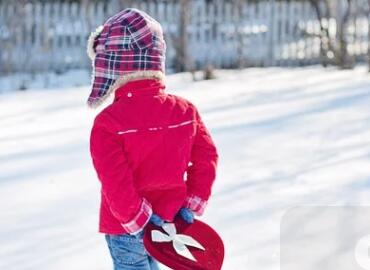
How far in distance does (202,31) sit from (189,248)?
1050cm

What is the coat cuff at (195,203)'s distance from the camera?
299 centimetres

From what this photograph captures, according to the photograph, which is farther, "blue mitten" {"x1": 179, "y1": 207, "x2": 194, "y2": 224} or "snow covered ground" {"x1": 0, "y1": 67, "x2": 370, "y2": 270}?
"snow covered ground" {"x1": 0, "y1": 67, "x2": 370, "y2": 270}

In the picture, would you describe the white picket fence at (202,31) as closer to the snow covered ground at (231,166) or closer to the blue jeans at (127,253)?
the snow covered ground at (231,166)

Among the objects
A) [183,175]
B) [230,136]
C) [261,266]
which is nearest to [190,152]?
[183,175]

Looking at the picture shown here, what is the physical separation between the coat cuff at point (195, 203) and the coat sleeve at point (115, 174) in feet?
0.79

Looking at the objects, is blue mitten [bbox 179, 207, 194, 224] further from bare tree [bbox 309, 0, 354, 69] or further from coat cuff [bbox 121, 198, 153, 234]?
bare tree [bbox 309, 0, 354, 69]

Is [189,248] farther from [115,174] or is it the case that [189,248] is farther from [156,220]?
[115,174]

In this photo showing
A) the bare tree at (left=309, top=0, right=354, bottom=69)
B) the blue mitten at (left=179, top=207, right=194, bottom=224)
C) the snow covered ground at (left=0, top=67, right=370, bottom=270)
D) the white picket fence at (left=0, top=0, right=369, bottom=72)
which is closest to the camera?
the blue mitten at (left=179, top=207, right=194, bottom=224)

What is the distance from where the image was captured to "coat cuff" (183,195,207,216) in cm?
299

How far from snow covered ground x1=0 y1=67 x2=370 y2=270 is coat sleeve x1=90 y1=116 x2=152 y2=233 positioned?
1400 mm

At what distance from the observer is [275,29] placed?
43.3 feet

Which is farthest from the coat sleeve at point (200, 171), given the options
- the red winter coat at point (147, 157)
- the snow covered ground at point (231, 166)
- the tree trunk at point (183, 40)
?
the tree trunk at point (183, 40)

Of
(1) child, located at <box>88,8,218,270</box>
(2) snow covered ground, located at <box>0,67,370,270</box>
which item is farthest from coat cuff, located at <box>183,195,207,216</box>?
(2) snow covered ground, located at <box>0,67,370,270</box>

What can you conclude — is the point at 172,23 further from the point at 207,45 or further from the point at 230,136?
the point at 230,136
